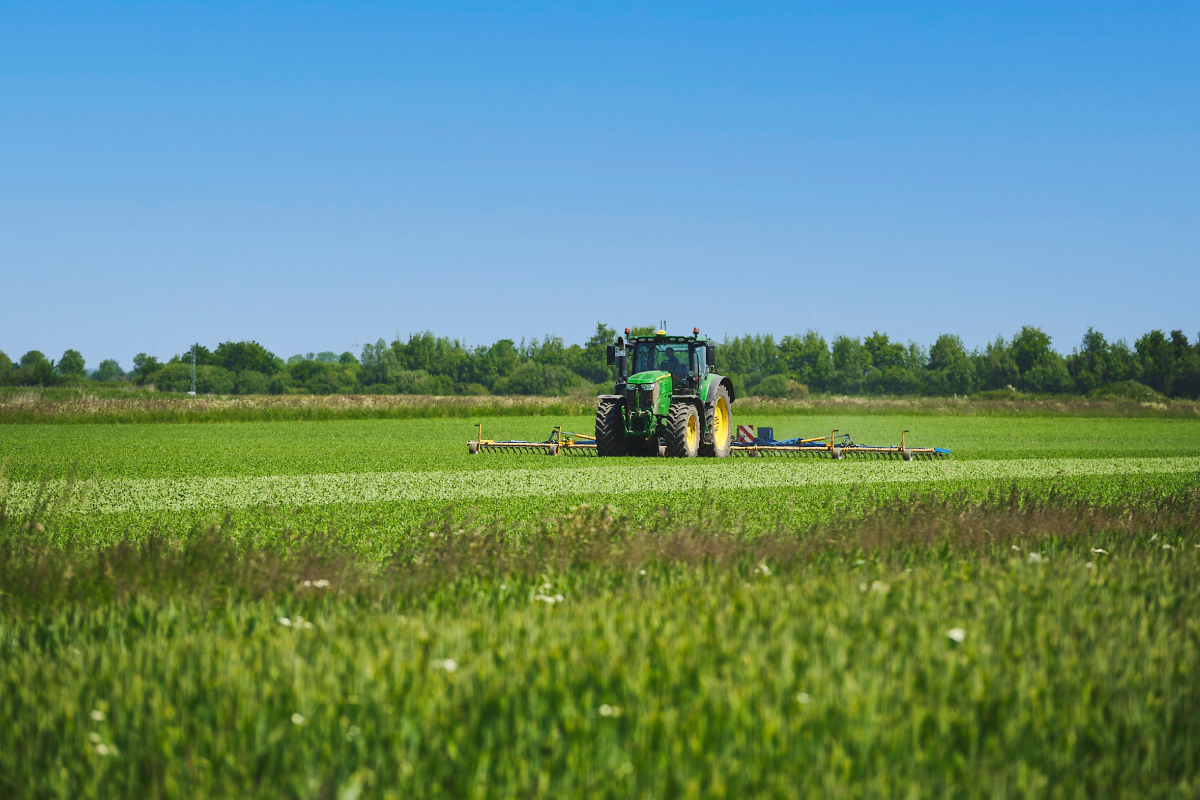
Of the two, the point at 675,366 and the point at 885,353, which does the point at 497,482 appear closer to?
the point at 675,366

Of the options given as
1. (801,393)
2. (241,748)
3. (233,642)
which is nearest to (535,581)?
(233,642)

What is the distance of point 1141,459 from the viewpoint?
71.7ft

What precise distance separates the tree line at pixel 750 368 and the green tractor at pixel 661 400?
233 ft

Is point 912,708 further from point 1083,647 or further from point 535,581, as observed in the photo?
point 535,581

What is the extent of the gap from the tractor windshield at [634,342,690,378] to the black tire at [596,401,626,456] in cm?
99

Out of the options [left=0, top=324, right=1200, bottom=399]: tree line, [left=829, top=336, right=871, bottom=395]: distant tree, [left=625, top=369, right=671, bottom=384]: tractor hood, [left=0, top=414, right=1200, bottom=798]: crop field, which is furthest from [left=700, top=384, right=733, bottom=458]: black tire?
[left=829, top=336, right=871, bottom=395]: distant tree

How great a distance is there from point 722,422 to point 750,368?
105 m

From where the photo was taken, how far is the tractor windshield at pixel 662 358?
63.9 ft

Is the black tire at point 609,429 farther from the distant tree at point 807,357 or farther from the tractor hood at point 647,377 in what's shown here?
the distant tree at point 807,357

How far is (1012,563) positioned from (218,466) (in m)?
16.0

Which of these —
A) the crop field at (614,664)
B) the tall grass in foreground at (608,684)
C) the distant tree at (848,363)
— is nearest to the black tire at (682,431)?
the crop field at (614,664)

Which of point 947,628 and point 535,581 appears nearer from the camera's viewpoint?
point 947,628

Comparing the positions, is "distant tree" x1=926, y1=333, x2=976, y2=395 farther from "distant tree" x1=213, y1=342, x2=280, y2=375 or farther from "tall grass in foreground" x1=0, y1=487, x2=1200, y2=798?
"tall grass in foreground" x1=0, y1=487, x2=1200, y2=798

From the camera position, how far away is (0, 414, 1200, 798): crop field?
3.02 meters
